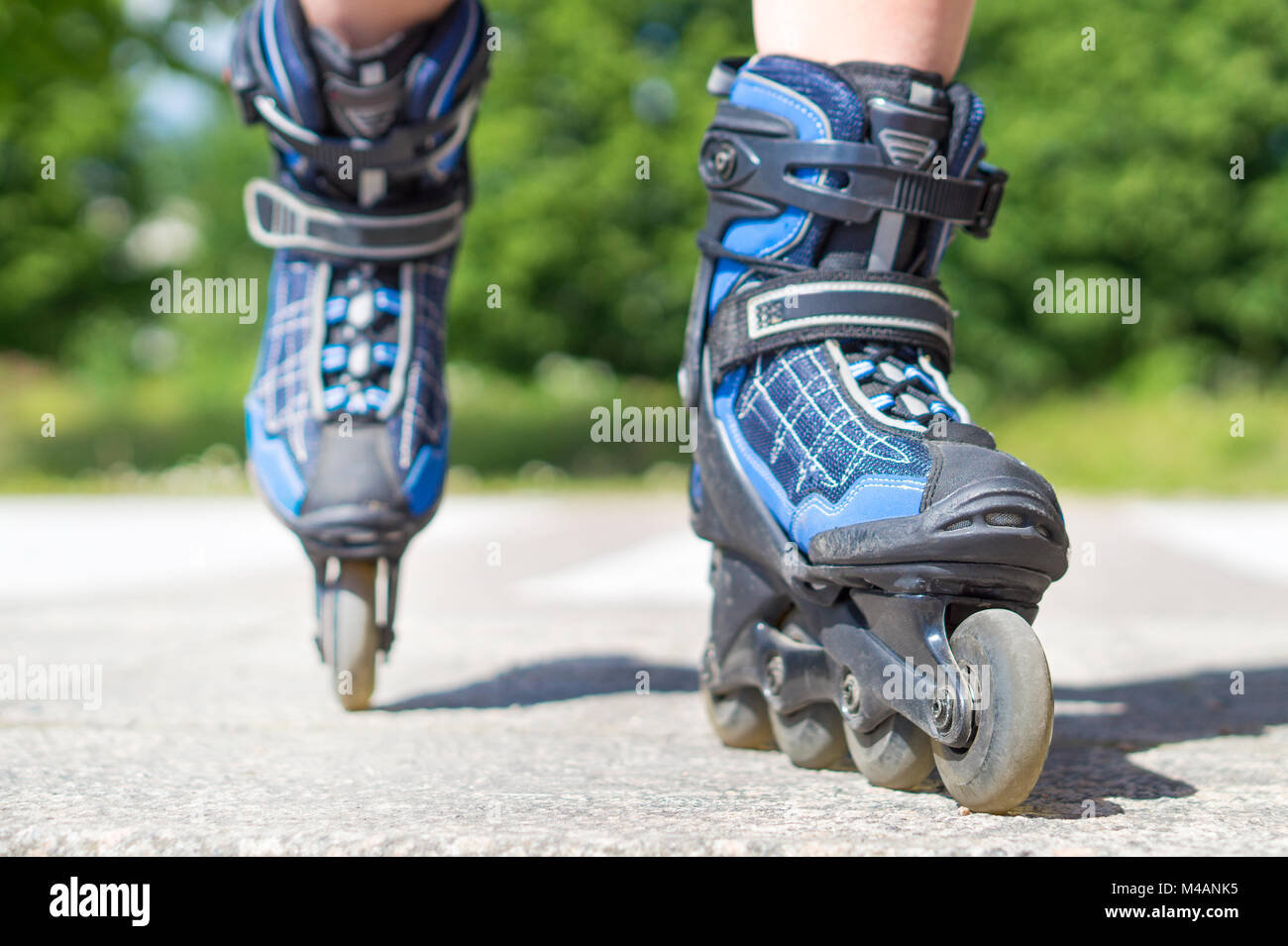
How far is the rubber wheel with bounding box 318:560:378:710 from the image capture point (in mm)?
1502

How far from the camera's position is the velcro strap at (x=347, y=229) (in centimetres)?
162

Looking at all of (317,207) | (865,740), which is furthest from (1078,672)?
(317,207)

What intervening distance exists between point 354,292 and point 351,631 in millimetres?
440

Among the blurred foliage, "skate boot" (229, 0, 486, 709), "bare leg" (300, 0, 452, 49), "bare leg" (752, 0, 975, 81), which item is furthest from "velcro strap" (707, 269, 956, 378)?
the blurred foliage

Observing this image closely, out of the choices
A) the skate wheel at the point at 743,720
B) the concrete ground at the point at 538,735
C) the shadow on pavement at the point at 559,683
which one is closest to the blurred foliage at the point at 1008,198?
the concrete ground at the point at 538,735

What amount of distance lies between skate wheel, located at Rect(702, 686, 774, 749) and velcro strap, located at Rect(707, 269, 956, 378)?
0.35m

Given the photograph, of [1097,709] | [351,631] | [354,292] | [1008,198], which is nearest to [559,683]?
[351,631]

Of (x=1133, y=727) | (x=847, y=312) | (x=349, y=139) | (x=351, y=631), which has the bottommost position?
(x=1133, y=727)

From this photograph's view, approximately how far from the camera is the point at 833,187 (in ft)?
4.02

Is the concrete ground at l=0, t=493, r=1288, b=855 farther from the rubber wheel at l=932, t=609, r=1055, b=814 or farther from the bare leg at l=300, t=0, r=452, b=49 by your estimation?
the bare leg at l=300, t=0, r=452, b=49

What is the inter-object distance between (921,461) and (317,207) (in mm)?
918

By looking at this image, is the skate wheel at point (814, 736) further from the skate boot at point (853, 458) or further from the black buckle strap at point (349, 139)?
the black buckle strap at point (349, 139)

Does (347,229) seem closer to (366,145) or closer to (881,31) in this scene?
(366,145)

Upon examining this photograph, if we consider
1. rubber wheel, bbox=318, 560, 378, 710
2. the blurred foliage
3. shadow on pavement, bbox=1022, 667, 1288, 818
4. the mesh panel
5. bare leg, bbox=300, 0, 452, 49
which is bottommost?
shadow on pavement, bbox=1022, 667, 1288, 818
